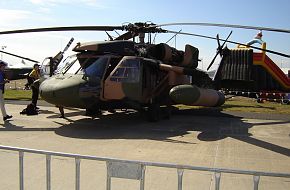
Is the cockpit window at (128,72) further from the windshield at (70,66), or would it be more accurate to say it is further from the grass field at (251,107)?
the grass field at (251,107)

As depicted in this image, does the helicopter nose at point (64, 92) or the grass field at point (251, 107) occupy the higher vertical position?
the helicopter nose at point (64, 92)

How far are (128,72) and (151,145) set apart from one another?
3374 mm

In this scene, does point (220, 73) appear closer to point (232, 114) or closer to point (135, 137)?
point (232, 114)

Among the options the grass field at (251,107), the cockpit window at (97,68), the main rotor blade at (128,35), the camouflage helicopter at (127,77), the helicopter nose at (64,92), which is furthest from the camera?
the grass field at (251,107)

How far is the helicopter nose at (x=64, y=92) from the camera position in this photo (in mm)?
9422

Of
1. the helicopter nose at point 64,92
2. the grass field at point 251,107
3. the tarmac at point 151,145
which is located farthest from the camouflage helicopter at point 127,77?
the grass field at point 251,107

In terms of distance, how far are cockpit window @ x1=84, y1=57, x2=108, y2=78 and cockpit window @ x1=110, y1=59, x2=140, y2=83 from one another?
1.17 ft

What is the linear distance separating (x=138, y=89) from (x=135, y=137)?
241 centimetres

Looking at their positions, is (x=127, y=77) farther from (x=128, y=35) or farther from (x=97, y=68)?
(x=128, y=35)

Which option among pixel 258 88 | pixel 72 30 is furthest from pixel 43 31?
pixel 258 88

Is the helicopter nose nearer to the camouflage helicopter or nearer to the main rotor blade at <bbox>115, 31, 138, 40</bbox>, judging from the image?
the camouflage helicopter

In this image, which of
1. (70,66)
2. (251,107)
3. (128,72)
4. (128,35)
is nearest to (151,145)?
(128,72)

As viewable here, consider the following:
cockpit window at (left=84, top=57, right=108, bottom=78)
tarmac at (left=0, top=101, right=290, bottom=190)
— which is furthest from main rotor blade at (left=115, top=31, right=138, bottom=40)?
tarmac at (left=0, top=101, right=290, bottom=190)

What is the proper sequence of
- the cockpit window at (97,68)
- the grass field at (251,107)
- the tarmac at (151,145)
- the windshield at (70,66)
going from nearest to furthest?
the tarmac at (151,145) → the cockpit window at (97,68) → the windshield at (70,66) → the grass field at (251,107)
